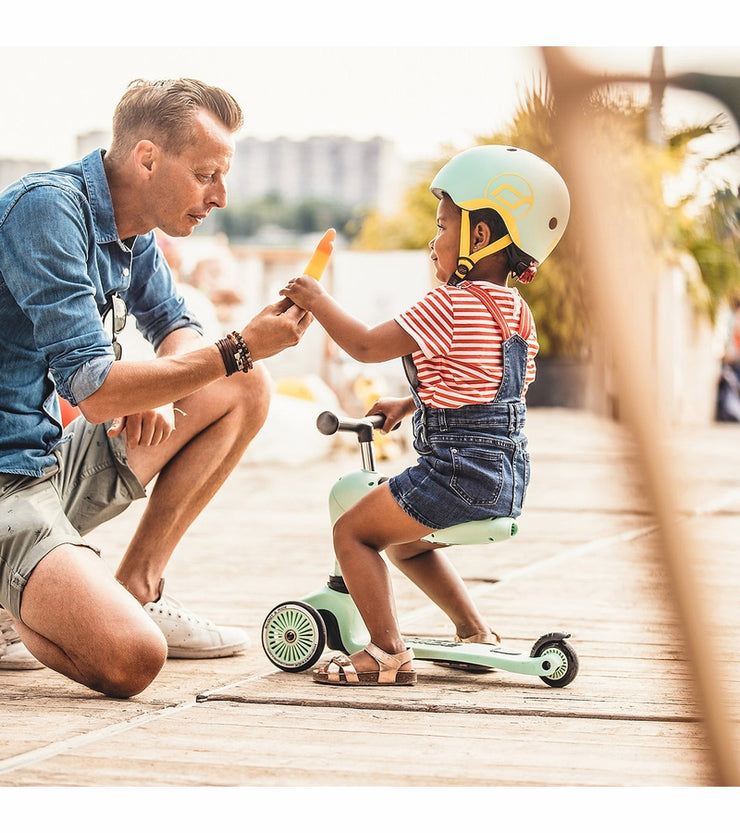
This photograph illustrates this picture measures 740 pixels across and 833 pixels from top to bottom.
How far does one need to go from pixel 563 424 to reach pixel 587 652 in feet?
Result: 30.8

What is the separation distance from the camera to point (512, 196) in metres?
2.35

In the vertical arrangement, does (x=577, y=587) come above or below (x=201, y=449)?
below

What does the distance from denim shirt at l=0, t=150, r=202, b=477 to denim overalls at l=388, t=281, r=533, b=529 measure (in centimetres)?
66

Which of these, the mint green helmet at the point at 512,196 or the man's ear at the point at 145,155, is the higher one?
the man's ear at the point at 145,155

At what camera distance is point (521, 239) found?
2.35m

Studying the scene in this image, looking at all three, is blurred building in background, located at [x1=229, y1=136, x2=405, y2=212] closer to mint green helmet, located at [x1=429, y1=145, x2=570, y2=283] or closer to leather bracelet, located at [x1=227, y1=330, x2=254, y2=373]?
mint green helmet, located at [x1=429, y1=145, x2=570, y2=283]

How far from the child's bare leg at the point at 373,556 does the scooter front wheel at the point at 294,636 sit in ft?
0.45

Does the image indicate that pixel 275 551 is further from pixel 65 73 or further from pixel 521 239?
pixel 521 239

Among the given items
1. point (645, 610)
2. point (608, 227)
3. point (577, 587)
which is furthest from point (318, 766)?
point (577, 587)

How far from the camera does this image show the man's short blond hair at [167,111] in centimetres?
245

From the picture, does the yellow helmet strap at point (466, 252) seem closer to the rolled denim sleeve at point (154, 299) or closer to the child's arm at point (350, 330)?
the child's arm at point (350, 330)

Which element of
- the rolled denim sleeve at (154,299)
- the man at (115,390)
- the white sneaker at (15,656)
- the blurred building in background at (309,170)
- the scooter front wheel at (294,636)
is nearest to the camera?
the man at (115,390)

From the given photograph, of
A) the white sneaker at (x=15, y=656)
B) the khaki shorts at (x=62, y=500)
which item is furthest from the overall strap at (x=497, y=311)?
the white sneaker at (x=15, y=656)

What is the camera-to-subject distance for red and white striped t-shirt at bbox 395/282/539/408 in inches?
91.5
